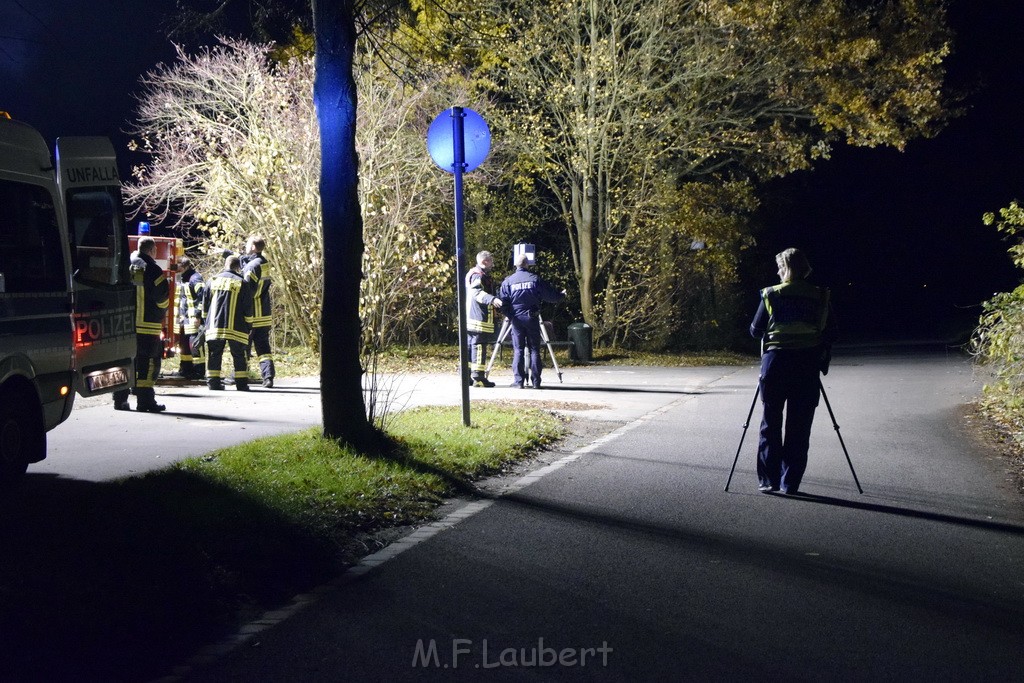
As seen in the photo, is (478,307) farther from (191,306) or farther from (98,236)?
(98,236)

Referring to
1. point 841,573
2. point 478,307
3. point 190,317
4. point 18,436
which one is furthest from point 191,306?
point 841,573

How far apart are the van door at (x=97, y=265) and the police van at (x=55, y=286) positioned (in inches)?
0.4

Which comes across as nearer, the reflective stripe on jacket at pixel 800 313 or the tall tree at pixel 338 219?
the reflective stripe on jacket at pixel 800 313

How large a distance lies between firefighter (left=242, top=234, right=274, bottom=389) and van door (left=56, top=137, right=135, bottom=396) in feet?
15.0

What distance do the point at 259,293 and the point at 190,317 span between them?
1908 millimetres

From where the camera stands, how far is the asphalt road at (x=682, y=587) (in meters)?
4.86

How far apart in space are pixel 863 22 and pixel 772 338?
54.9 ft

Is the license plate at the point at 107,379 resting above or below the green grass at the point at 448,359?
above

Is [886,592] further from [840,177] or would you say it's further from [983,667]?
[840,177]

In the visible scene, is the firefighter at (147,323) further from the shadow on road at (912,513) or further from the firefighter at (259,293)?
the shadow on road at (912,513)

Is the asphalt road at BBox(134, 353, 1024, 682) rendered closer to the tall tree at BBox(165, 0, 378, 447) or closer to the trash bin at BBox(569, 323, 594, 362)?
the tall tree at BBox(165, 0, 378, 447)

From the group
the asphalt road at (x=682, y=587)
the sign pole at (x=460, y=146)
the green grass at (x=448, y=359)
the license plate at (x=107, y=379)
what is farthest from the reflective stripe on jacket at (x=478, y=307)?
the asphalt road at (x=682, y=587)

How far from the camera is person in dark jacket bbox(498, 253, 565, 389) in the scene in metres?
17.7

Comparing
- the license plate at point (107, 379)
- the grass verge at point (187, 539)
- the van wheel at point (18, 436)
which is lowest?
the grass verge at point (187, 539)
